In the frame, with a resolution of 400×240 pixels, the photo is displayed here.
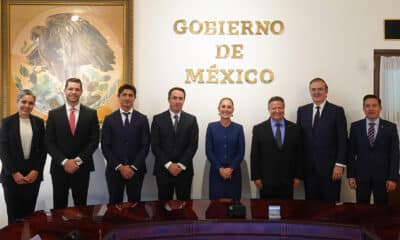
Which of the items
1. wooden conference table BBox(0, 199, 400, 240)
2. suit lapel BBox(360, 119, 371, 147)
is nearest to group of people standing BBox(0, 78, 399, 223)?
suit lapel BBox(360, 119, 371, 147)

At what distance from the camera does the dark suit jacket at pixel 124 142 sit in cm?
378

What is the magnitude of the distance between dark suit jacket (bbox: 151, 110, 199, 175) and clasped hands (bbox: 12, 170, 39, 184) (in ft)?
3.63

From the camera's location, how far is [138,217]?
2357mm

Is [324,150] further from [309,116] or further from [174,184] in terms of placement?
[174,184]

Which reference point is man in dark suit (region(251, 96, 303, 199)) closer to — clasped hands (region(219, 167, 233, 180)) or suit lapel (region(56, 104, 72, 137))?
clasped hands (region(219, 167, 233, 180))

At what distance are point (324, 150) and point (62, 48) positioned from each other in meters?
3.09

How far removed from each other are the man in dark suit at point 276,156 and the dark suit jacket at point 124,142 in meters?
1.10

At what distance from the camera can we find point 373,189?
12.2 feet

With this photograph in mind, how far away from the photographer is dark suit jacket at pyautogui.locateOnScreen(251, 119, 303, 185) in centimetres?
381

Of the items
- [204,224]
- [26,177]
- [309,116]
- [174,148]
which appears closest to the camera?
[204,224]

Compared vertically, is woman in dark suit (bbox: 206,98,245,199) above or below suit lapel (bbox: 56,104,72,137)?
below

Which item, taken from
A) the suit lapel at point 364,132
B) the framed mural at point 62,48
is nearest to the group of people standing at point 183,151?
the suit lapel at point 364,132

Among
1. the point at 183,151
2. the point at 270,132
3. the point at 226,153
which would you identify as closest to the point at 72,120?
the point at 183,151

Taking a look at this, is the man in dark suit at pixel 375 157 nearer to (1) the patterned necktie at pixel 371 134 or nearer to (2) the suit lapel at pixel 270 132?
(1) the patterned necktie at pixel 371 134
